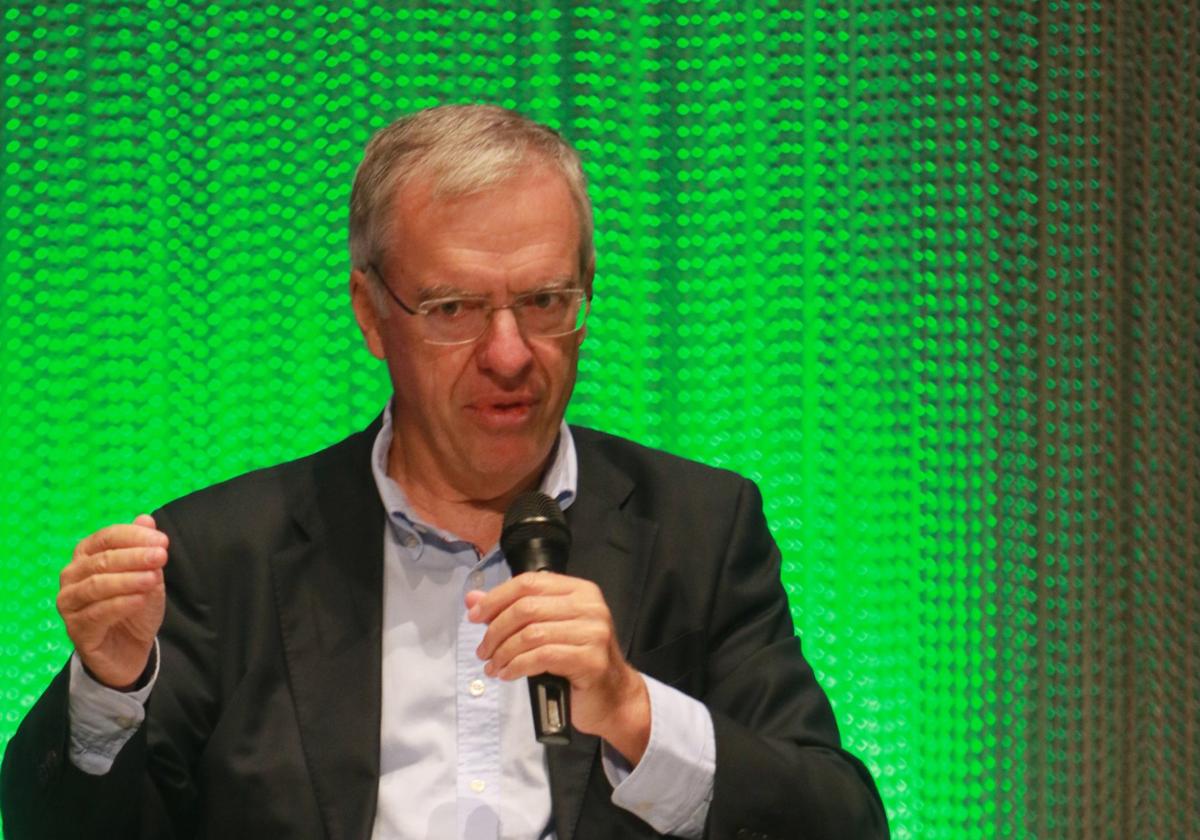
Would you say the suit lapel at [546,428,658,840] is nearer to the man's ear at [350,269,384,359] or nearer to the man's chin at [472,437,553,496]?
the man's chin at [472,437,553,496]

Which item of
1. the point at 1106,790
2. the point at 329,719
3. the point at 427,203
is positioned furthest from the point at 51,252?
the point at 1106,790

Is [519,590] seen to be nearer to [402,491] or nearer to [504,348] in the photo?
[504,348]

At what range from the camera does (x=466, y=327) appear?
6.63ft

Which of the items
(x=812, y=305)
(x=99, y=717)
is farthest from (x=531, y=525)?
(x=812, y=305)

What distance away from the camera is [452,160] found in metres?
2.02

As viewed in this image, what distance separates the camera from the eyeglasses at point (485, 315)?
2012 millimetres

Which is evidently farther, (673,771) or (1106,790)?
(1106,790)

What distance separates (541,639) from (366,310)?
0.72 metres

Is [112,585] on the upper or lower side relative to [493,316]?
lower

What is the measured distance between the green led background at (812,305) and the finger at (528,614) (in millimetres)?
1006

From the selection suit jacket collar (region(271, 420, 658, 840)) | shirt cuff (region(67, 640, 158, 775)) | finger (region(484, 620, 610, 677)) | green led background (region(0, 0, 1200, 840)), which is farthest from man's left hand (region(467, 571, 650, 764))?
green led background (region(0, 0, 1200, 840))

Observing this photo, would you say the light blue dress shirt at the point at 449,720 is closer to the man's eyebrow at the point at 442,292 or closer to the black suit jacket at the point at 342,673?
the black suit jacket at the point at 342,673

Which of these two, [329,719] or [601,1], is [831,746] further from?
[601,1]

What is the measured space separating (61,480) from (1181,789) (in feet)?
6.11
